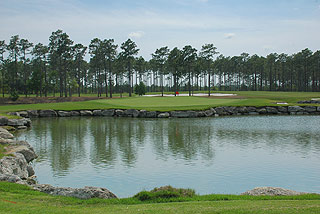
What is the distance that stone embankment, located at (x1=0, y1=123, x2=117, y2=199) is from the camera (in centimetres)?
947

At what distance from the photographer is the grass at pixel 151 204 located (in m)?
7.46

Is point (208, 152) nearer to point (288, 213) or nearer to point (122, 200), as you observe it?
point (122, 200)

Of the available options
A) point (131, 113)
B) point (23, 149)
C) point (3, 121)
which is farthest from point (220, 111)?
point (23, 149)

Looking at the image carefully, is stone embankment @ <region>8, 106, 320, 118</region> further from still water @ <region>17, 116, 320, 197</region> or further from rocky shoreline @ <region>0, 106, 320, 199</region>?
still water @ <region>17, 116, 320, 197</region>

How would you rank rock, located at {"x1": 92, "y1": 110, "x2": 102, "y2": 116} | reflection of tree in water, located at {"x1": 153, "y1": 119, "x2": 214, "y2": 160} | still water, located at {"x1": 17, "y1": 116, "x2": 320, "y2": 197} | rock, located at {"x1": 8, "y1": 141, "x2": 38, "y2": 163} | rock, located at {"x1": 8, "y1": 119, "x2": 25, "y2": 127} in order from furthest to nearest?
rock, located at {"x1": 92, "y1": 110, "x2": 102, "y2": 116}
rock, located at {"x1": 8, "y1": 119, "x2": 25, "y2": 127}
reflection of tree in water, located at {"x1": 153, "y1": 119, "x2": 214, "y2": 160}
rock, located at {"x1": 8, "y1": 141, "x2": 38, "y2": 163}
still water, located at {"x1": 17, "y1": 116, "x2": 320, "y2": 197}

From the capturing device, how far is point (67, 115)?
1925 inches

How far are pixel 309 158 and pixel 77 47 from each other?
6983cm

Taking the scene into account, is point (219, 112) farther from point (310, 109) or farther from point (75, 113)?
point (75, 113)

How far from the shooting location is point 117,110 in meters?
48.8

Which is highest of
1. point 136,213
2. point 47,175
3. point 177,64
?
point 177,64

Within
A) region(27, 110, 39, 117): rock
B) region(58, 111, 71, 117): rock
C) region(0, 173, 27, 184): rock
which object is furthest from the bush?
region(27, 110, 39, 117): rock

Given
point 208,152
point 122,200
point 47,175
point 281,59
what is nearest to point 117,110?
point 208,152

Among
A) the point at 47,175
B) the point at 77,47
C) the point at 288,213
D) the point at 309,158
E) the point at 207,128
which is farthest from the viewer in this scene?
the point at 77,47

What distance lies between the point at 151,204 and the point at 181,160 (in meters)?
9.37
